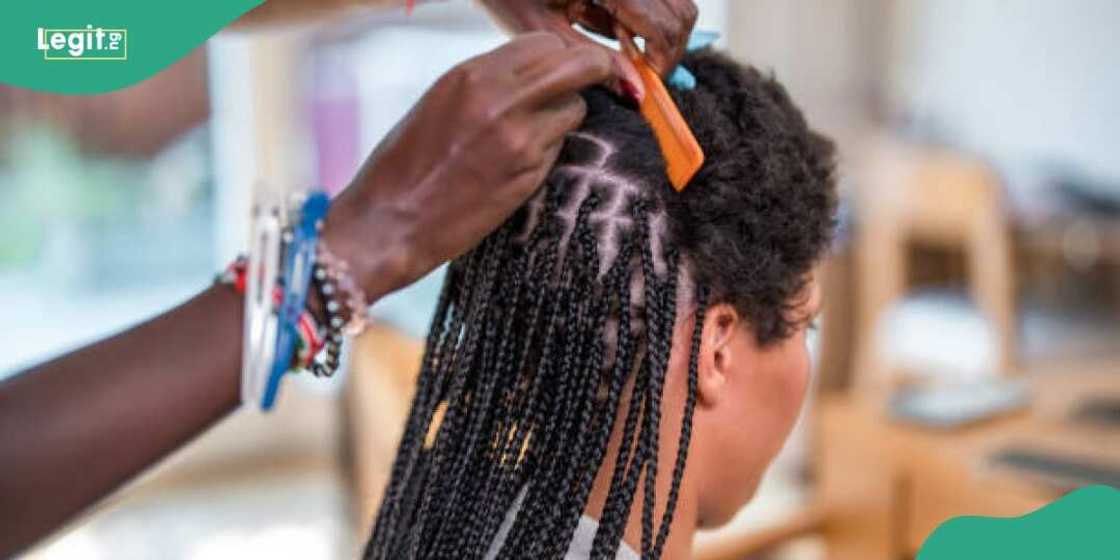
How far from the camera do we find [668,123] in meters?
0.63

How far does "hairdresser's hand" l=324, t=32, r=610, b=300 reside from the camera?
516 mm

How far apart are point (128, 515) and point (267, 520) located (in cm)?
34

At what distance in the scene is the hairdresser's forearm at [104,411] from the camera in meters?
0.49

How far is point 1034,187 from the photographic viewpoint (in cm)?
372

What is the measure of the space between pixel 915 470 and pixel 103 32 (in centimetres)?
112

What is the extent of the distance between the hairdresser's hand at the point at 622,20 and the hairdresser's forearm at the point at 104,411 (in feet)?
0.82

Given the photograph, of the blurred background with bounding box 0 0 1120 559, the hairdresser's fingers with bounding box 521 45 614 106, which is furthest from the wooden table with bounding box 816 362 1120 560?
the hairdresser's fingers with bounding box 521 45 614 106

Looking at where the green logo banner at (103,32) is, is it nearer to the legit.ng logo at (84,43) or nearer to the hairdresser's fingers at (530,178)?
the legit.ng logo at (84,43)

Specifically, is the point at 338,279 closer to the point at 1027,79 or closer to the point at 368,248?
the point at 368,248

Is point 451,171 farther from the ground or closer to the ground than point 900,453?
farther from the ground

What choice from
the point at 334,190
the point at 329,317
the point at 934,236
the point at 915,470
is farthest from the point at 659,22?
the point at 934,236

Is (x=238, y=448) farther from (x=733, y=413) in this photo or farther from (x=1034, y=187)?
(x=1034, y=187)

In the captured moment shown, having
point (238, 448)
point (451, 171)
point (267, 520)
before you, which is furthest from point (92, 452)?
point (238, 448)

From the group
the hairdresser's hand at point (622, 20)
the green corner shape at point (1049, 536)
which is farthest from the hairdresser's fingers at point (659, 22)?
the green corner shape at point (1049, 536)
